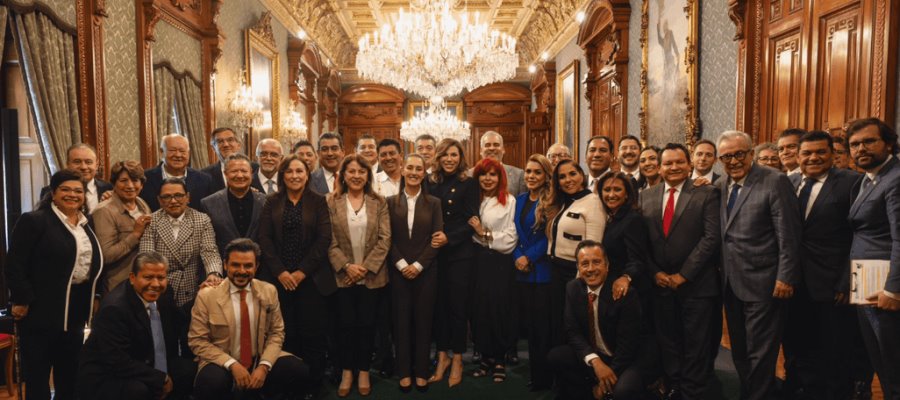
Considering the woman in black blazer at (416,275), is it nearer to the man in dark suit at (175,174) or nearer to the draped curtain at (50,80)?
the man in dark suit at (175,174)

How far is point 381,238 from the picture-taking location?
364cm

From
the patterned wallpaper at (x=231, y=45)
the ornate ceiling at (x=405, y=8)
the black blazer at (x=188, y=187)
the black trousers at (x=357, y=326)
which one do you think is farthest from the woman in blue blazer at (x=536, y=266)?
the ornate ceiling at (x=405, y=8)

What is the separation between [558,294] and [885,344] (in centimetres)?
164

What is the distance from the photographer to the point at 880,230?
2.66 m

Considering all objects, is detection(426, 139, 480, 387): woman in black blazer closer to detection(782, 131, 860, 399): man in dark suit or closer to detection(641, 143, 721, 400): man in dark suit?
detection(641, 143, 721, 400): man in dark suit

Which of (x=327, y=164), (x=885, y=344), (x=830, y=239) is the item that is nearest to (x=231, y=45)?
(x=327, y=164)

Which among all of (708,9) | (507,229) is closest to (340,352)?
(507,229)

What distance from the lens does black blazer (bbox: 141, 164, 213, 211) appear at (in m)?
3.99

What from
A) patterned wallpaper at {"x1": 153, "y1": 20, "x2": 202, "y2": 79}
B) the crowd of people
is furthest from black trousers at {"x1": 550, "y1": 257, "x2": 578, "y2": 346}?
patterned wallpaper at {"x1": 153, "y1": 20, "x2": 202, "y2": 79}

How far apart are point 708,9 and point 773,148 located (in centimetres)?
192

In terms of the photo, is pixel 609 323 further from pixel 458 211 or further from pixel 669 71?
pixel 669 71

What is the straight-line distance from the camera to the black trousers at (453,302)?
382 cm

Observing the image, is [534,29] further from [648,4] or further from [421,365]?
[421,365]

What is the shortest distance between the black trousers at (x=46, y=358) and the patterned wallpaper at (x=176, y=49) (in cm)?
313
